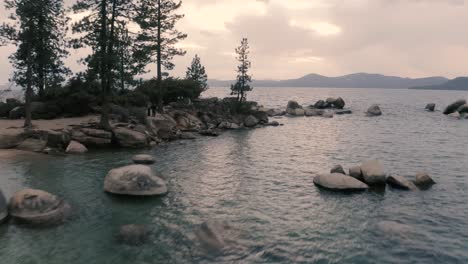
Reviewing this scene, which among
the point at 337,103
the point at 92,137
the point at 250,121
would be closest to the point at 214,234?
the point at 92,137

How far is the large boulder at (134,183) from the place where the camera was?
16.2m

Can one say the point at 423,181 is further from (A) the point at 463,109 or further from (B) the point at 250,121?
(A) the point at 463,109

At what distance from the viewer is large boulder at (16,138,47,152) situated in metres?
24.8

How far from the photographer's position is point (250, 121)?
161 ft

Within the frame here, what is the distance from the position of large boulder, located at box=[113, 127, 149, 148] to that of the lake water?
2123 mm

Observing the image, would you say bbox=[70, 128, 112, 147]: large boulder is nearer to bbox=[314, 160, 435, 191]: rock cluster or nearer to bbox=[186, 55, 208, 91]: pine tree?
bbox=[314, 160, 435, 191]: rock cluster

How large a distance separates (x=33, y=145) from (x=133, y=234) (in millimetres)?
17514

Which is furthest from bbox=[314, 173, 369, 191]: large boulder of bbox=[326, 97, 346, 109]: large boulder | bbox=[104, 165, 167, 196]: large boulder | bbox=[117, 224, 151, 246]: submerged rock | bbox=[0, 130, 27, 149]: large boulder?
bbox=[326, 97, 346, 109]: large boulder

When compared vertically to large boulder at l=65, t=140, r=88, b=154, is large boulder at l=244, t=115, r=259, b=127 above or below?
above

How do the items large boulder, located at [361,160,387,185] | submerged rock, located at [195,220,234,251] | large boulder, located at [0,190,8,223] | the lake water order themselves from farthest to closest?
1. large boulder, located at [361,160,387,185]
2. large boulder, located at [0,190,8,223]
3. submerged rock, located at [195,220,234,251]
4. the lake water

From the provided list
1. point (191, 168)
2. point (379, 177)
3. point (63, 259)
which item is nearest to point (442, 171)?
point (379, 177)

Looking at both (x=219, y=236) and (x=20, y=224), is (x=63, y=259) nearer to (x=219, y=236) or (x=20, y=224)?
(x=20, y=224)

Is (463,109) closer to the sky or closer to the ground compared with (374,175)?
closer to the sky

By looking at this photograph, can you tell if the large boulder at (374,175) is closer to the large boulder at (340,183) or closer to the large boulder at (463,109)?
the large boulder at (340,183)
